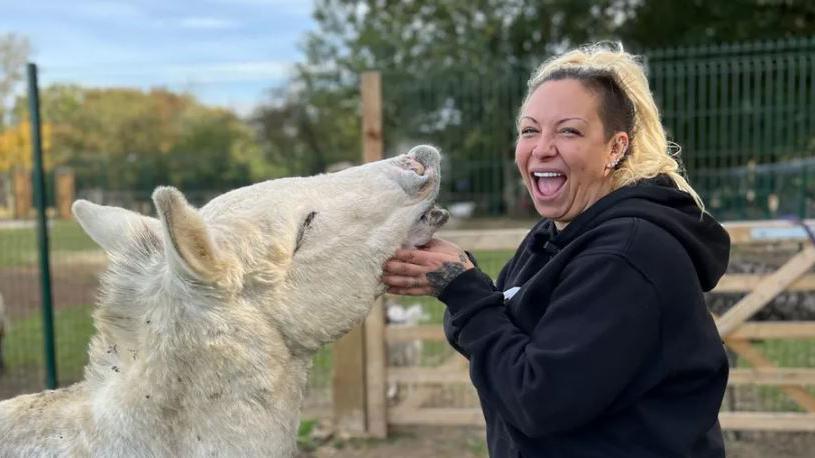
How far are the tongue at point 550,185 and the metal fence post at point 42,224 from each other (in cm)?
551

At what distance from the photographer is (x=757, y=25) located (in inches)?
795

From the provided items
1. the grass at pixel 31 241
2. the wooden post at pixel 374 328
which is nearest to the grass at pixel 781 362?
the wooden post at pixel 374 328

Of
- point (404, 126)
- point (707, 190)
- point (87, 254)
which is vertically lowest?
point (87, 254)

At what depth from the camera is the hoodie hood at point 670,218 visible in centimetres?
188

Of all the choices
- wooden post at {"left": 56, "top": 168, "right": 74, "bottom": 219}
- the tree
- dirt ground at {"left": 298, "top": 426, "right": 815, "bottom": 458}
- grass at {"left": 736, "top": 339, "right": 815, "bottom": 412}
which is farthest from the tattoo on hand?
the tree

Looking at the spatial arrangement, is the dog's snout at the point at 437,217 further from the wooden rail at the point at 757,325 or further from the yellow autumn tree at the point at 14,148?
the yellow autumn tree at the point at 14,148

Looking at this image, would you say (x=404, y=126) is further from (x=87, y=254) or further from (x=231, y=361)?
(x=231, y=361)

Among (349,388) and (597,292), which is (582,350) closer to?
(597,292)

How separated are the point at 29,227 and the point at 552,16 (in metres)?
19.4

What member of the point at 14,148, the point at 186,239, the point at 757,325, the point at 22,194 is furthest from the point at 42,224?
the point at 757,325

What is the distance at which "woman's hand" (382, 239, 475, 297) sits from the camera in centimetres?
209

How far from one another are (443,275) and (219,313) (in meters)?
0.64

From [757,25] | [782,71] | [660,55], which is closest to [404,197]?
[660,55]

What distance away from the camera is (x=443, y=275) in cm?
208
